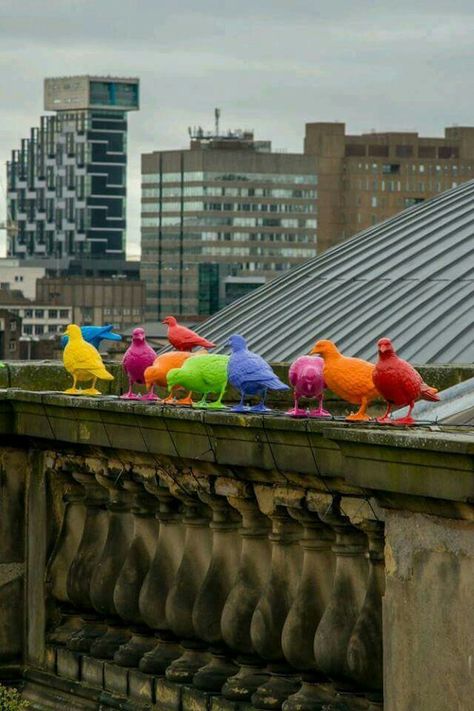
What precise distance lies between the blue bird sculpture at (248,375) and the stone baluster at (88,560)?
4.54 m

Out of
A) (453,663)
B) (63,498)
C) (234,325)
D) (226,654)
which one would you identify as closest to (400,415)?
(226,654)

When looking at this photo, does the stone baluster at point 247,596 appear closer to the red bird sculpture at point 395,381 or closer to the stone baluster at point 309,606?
the stone baluster at point 309,606

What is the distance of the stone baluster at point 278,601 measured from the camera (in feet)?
65.6

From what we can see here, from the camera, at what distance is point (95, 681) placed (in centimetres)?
2378

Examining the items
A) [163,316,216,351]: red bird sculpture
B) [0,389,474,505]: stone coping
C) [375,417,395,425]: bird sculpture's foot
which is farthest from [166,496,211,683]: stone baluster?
[375,417,395,425]: bird sculpture's foot

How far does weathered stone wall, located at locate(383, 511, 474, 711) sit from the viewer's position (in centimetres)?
1623

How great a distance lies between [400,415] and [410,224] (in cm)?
2487

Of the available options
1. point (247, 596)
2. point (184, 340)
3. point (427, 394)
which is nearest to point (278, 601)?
point (247, 596)

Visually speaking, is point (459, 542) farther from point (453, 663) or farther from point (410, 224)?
point (410, 224)

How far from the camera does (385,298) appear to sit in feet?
127

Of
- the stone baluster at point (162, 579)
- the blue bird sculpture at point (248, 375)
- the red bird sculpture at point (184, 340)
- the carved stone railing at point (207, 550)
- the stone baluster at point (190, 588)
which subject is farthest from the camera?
the red bird sculpture at point (184, 340)

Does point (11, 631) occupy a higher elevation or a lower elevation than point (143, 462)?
lower

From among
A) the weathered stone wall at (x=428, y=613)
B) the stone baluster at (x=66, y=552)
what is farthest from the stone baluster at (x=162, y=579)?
the weathered stone wall at (x=428, y=613)

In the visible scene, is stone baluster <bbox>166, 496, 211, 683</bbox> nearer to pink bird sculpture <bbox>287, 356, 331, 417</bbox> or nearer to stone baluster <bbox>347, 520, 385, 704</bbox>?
pink bird sculpture <bbox>287, 356, 331, 417</bbox>
